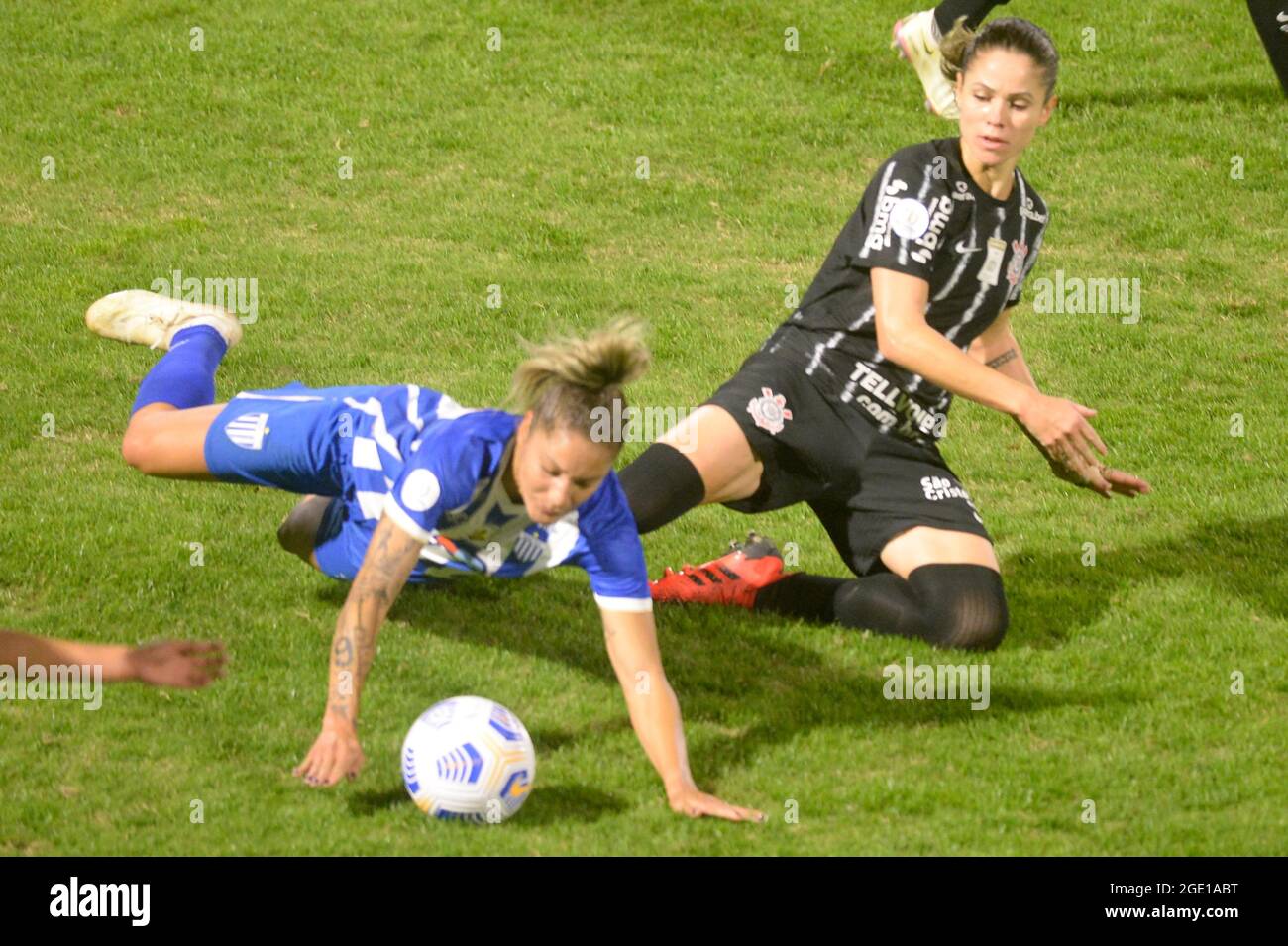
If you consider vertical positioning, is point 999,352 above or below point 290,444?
above

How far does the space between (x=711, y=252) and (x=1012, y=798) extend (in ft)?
22.5

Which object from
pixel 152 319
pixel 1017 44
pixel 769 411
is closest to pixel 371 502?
pixel 769 411

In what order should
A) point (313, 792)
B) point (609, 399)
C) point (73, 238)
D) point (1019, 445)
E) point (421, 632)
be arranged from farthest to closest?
point (73, 238)
point (1019, 445)
point (421, 632)
point (313, 792)
point (609, 399)

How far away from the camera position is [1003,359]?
25.1ft

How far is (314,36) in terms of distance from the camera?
48.7 ft

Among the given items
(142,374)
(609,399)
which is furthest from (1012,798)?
(142,374)

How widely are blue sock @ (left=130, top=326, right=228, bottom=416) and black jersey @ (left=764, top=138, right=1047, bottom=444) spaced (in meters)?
2.54

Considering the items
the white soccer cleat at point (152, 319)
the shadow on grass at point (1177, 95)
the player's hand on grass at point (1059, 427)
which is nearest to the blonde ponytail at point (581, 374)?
the player's hand on grass at point (1059, 427)

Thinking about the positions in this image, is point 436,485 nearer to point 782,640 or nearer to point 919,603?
point 782,640

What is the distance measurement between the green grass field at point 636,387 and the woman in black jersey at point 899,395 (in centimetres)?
28

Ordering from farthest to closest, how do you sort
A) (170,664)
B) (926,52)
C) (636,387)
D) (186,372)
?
(926,52), (636,387), (186,372), (170,664)

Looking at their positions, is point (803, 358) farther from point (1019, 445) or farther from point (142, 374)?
point (142, 374)

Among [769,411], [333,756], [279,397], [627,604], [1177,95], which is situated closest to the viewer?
[333,756]

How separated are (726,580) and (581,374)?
245 centimetres
